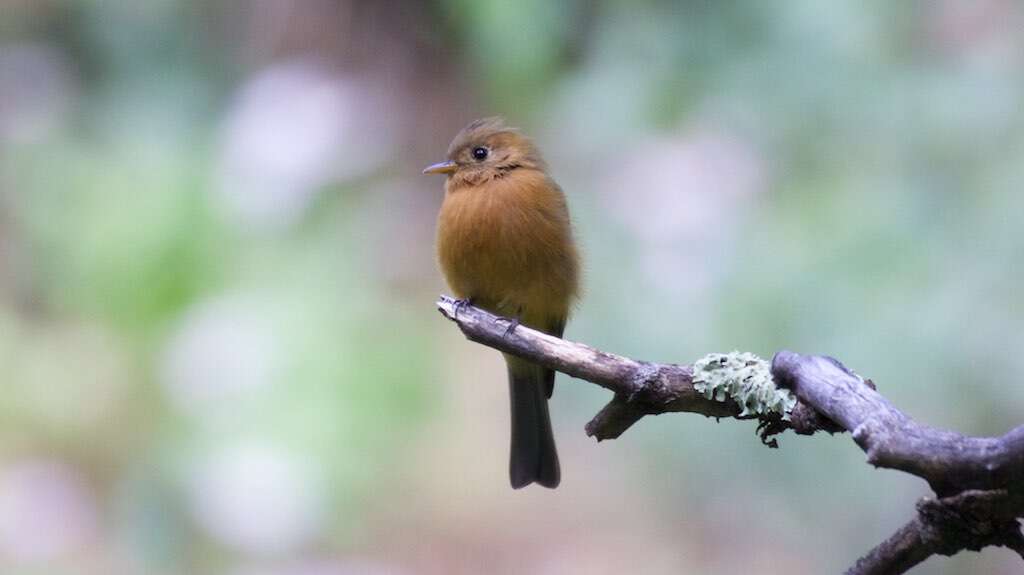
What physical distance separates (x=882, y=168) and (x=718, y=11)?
3.35 feet

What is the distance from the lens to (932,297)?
175 inches

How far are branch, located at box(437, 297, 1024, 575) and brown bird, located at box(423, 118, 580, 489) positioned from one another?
124 centimetres

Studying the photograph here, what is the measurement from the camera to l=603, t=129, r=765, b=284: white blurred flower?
16.5ft

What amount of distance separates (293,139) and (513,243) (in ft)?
8.02

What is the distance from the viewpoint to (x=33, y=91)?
580 centimetres

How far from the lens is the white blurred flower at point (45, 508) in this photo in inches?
211

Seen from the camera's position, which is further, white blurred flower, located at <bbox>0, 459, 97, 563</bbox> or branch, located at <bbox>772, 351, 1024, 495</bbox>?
white blurred flower, located at <bbox>0, 459, 97, 563</bbox>

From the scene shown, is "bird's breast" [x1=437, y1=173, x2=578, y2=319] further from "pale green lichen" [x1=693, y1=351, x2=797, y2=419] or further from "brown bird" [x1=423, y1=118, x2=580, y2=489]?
"pale green lichen" [x1=693, y1=351, x2=797, y2=419]

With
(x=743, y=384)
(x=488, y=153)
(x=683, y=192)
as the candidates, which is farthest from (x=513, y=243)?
(x=683, y=192)

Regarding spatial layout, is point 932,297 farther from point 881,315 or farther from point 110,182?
point 110,182

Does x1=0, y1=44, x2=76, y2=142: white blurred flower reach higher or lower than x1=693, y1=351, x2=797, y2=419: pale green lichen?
higher

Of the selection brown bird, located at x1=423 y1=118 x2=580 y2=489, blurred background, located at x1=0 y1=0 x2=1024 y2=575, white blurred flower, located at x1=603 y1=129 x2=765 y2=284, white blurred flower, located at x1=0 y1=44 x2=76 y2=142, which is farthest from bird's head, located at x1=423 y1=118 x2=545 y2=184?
white blurred flower, located at x1=0 y1=44 x2=76 y2=142

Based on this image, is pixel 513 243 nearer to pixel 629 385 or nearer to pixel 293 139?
pixel 629 385

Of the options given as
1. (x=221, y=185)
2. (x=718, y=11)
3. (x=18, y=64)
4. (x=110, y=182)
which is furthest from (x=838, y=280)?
(x=18, y=64)
